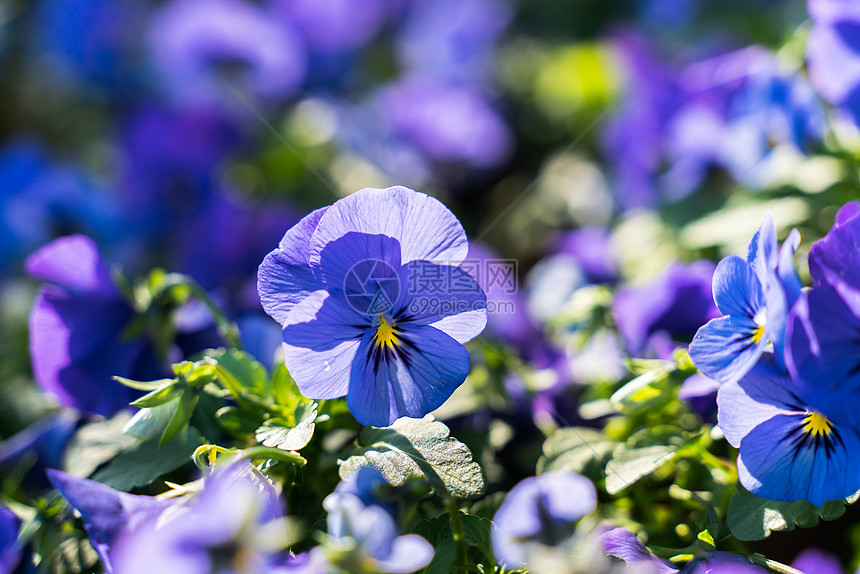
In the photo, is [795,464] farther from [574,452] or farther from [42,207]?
[42,207]

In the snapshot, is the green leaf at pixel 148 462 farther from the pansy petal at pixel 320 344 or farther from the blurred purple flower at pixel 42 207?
the blurred purple flower at pixel 42 207

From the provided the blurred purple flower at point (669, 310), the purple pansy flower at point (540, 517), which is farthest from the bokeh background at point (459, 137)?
the purple pansy flower at point (540, 517)

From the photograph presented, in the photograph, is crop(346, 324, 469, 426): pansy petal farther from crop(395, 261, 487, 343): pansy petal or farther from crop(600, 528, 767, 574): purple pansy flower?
crop(600, 528, 767, 574): purple pansy flower

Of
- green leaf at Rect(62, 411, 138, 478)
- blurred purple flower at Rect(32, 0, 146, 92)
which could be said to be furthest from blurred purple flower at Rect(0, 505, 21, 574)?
blurred purple flower at Rect(32, 0, 146, 92)

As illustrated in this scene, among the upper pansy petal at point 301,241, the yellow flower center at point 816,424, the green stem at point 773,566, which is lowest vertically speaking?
the green stem at point 773,566

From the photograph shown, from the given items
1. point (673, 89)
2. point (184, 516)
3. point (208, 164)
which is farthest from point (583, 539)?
point (208, 164)

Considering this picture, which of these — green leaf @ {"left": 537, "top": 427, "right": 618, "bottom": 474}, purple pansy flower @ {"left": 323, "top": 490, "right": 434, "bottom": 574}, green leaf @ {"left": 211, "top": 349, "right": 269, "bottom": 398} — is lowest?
green leaf @ {"left": 537, "top": 427, "right": 618, "bottom": 474}

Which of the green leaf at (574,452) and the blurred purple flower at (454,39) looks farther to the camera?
the blurred purple flower at (454,39)
